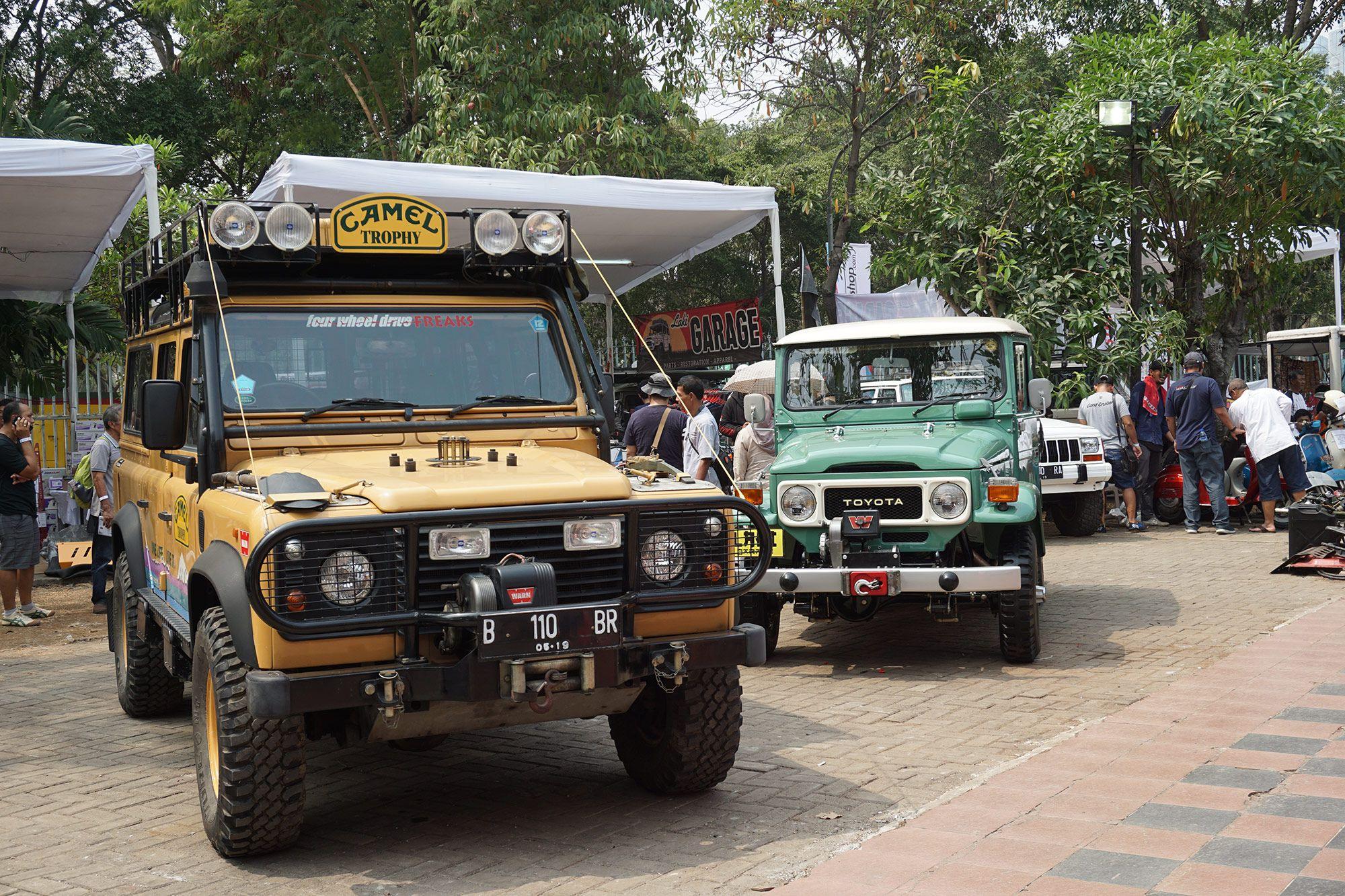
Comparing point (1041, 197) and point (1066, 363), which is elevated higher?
point (1041, 197)

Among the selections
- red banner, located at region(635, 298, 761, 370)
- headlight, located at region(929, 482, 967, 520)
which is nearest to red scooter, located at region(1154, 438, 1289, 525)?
red banner, located at region(635, 298, 761, 370)

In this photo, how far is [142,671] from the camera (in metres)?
7.21

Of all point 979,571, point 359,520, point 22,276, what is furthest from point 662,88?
point 359,520

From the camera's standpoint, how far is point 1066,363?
53.7ft

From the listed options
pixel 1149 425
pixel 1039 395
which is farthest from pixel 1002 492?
pixel 1149 425

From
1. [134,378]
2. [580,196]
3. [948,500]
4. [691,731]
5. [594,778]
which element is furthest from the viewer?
[580,196]

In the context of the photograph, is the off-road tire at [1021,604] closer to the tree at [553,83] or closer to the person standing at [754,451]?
the person standing at [754,451]

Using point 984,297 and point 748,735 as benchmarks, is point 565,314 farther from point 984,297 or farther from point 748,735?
point 984,297

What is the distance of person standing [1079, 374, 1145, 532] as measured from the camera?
49.1 ft

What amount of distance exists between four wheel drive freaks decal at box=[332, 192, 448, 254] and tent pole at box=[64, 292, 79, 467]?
10534 millimetres

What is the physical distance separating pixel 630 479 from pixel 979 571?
2989mm

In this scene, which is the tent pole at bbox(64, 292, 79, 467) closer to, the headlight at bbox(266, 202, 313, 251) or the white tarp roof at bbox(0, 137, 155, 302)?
the white tarp roof at bbox(0, 137, 155, 302)

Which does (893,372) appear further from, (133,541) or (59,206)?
(59,206)

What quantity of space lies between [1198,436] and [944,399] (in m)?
6.41
